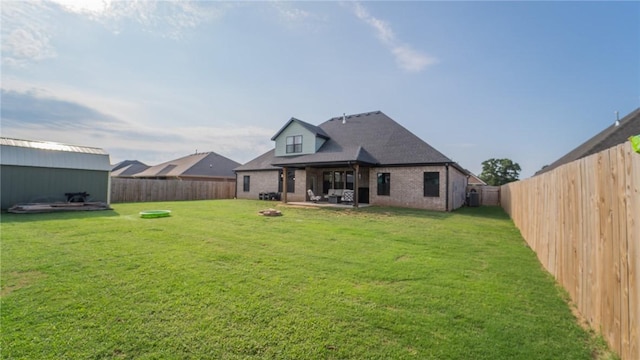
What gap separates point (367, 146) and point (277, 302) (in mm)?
15882

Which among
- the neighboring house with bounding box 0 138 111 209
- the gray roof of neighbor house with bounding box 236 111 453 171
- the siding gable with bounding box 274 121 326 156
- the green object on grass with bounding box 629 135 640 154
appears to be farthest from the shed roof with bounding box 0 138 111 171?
the green object on grass with bounding box 629 135 640 154

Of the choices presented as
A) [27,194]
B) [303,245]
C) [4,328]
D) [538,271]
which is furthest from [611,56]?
[27,194]

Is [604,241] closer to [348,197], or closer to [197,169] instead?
[348,197]

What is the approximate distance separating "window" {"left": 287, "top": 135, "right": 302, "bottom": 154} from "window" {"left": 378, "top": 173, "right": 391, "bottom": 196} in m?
6.59

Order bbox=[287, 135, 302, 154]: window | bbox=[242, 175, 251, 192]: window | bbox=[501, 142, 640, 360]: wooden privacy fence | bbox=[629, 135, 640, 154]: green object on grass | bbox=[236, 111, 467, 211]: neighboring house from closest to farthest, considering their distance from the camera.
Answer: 1. bbox=[629, 135, 640, 154]: green object on grass
2. bbox=[501, 142, 640, 360]: wooden privacy fence
3. bbox=[236, 111, 467, 211]: neighboring house
4. bbox=[287, 135, 302, 154]: window
5. bbox=[242, 175, 251, 192]: window

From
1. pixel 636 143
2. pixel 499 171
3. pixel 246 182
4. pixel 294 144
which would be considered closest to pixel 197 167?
pixel 246 182

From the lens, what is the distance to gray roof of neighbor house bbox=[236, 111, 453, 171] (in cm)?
1584

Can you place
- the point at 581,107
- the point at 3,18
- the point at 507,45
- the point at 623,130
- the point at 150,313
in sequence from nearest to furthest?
the point at 150,313 < the point at 3,18 < the point at 507,45 < the point at 623,130 < the point at 581,107

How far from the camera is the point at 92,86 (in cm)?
1130

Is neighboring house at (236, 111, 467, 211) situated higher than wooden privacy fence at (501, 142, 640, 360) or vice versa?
neighboring house at (236, 111, 467, 211)

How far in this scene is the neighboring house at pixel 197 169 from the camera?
98.7 feet

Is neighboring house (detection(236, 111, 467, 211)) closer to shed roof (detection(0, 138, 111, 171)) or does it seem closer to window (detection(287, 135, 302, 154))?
window (detection(287, 135, 302, 154))

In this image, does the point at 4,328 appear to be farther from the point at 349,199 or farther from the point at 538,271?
the point at 349,199

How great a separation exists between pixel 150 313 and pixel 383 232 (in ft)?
21.3
